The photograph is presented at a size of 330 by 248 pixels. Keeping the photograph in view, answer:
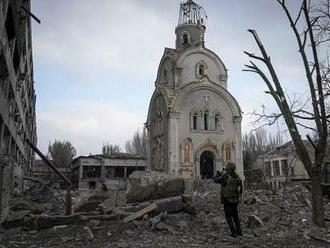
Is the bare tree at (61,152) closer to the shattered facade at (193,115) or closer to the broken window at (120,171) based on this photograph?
the broken window at (120,171)

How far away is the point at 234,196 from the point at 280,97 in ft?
14.5

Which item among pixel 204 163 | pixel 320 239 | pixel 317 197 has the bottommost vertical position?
pixel 320 239

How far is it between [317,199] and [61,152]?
6396cm

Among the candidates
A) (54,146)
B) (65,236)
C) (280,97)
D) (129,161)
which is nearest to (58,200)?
(65,236)

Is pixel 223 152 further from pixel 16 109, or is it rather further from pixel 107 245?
pixel 107 245

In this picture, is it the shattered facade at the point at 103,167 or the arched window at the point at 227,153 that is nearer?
the arched window at the point at 227,153

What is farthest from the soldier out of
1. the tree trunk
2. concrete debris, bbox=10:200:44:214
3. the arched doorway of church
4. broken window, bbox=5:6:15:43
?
the arched doorway of church

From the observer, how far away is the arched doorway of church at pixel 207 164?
32000 millimetres

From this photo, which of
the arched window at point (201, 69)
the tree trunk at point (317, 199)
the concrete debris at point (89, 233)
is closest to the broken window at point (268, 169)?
the arched window at point (201, 69)

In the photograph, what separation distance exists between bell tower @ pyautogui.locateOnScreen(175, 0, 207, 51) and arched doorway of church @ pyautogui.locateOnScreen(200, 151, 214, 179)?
9.95 meters

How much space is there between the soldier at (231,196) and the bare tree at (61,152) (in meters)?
60.3

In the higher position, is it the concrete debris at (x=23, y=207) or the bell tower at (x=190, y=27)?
the bell tower at (x=190, y=27)

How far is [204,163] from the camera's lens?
3225 centimetres

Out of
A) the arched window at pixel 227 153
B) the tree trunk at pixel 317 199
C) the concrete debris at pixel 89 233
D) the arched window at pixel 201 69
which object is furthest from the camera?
the arched window at pixel 201 69
